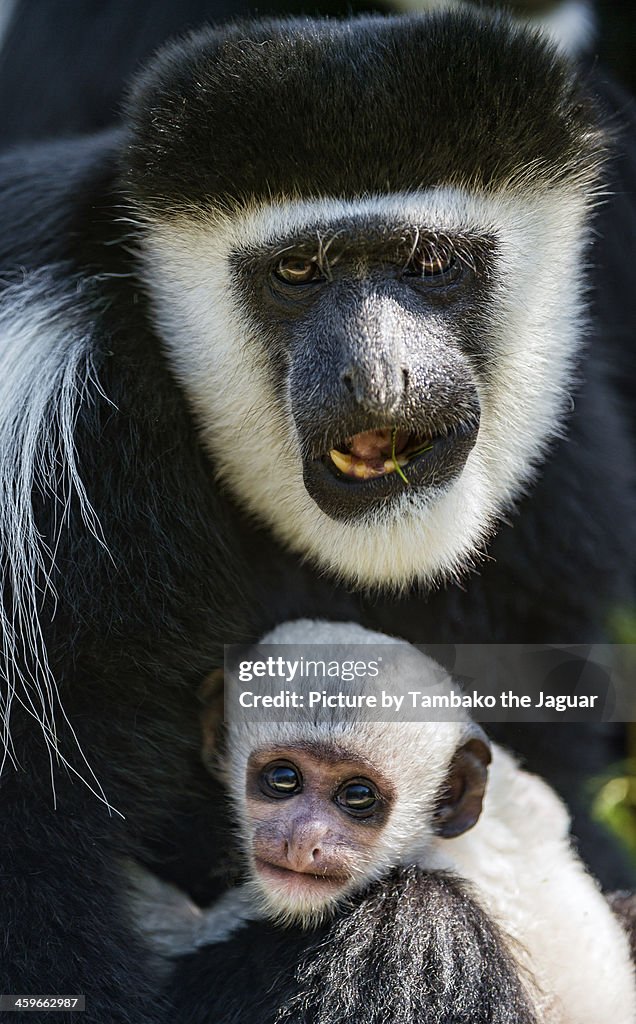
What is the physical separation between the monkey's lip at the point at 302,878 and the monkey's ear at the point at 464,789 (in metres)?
0.17

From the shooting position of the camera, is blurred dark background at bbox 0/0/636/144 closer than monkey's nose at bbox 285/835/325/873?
No

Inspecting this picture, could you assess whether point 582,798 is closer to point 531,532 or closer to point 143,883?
point 531,532

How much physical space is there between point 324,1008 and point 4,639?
552 mm

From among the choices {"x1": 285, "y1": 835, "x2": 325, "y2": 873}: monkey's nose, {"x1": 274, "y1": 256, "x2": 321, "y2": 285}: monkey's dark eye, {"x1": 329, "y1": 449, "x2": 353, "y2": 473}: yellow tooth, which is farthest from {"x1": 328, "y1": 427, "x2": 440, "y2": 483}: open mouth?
{"x1": 285, "y1": 835, "x2": 325, "y2": 873}: monkey's nose

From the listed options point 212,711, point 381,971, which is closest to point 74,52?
point 212,711

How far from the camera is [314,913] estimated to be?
4.71 ft

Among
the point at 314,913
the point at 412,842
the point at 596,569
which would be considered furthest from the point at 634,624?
the point at 314,913

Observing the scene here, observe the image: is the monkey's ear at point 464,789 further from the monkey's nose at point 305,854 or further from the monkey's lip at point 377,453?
the monkey's lip at point 377,453

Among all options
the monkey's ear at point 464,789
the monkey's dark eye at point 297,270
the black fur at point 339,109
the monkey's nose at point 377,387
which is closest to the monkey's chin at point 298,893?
the monkey's ear at point 464,789

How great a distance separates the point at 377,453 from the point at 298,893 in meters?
0.52

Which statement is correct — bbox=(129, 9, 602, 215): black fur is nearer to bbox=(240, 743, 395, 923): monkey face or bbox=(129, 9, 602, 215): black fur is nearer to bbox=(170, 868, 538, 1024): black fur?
bbox=(240, 743, 395, 923): monkey face

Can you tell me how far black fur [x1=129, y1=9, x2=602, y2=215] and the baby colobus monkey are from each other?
567 mm

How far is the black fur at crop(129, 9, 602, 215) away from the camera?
1.46m

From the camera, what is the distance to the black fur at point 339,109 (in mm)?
1455
